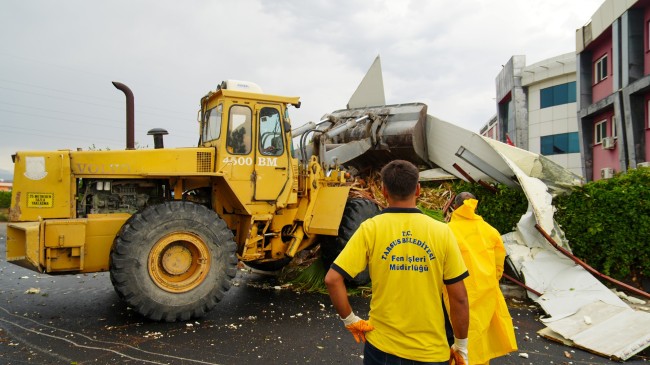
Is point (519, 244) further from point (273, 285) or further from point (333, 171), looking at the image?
point (273, 285)

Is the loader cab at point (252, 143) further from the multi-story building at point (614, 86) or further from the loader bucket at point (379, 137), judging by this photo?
the multi-story building at point (614, 86)

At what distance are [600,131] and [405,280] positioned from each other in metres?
20.9

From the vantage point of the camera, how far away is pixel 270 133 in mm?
7262

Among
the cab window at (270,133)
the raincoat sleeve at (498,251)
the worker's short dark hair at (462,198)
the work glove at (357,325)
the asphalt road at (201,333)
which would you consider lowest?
the asphalt road at (201,333)

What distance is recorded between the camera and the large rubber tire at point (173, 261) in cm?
583

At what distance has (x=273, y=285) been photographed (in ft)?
27.9

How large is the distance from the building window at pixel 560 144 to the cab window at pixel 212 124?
2418cm

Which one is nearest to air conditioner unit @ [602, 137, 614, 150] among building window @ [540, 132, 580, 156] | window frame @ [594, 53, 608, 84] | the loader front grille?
window frame @ [594, 53, 608, 84]

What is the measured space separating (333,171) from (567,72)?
22201 mm

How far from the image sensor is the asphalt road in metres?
4.93

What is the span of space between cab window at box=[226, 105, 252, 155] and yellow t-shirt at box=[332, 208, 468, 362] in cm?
459

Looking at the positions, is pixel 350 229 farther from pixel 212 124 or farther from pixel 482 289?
pixel 482 289

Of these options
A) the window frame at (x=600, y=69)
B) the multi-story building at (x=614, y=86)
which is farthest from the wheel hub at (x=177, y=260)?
the window frame at (x=600, y=69)

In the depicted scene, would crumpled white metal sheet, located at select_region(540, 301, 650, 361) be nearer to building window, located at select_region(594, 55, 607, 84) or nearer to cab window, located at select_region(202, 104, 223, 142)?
cab window, located at select_region(202, 104, 223, 142)
